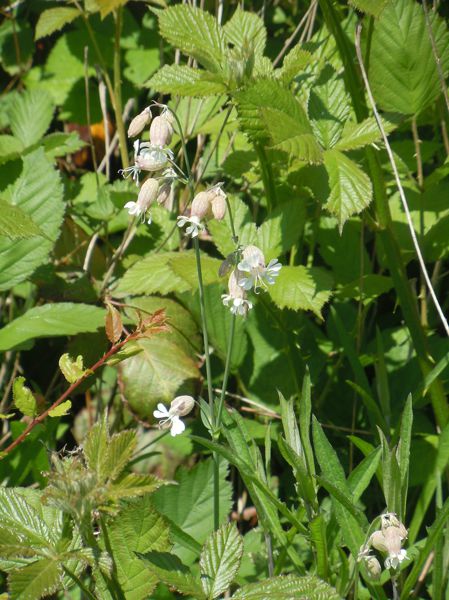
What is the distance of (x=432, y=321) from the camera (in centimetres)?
209

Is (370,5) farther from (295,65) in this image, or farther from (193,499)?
(193,499)

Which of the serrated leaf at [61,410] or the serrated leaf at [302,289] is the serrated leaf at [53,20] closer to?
the serrated leaf at [302,289]

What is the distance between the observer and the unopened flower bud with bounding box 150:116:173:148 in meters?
1.43

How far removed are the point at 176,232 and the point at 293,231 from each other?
0.52m

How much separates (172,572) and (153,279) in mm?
754

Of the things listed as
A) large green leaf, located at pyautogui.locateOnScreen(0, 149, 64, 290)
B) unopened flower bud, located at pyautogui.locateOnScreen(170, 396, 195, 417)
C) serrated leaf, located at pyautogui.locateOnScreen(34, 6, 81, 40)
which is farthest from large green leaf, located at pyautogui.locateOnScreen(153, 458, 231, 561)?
serrated leaf, located at pyautogui.locateOnScreen(34, 6, 81, 40)

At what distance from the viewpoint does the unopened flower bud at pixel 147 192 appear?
4.66 ft

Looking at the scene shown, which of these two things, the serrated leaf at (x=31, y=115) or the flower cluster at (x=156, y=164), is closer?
the flower cluster at (x=156, y=164)

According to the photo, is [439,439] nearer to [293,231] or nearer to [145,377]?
[293,231]

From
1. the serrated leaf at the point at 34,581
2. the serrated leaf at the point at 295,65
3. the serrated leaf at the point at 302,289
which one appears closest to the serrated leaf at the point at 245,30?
the serrated leaf at the point at 295,65

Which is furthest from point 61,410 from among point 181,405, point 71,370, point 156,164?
point 156,164

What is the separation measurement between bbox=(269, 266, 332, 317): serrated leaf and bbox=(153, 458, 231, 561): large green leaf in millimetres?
367

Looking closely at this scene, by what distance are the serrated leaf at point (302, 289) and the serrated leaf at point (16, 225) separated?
18.9 inches

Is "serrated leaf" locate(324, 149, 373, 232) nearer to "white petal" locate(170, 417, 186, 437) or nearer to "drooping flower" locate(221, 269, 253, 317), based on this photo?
"drooping flower" locate(221, 269, 253, 317)
